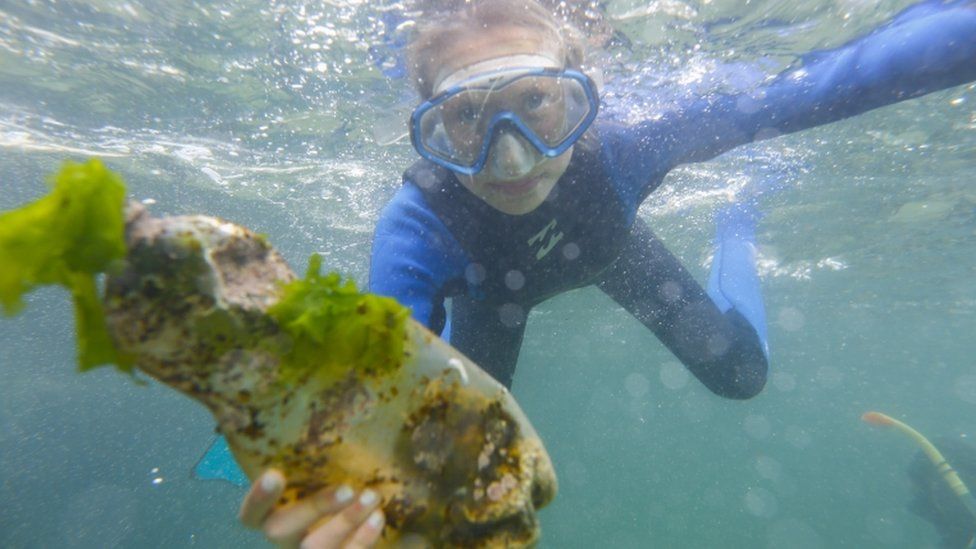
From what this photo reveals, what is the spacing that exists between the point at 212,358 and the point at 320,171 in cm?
1361

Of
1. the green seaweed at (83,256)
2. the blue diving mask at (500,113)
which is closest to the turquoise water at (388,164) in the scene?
the green seaweed at (83,256)

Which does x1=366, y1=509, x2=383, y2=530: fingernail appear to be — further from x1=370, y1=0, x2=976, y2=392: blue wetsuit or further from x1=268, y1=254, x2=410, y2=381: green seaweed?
x1=370, y1=0, x2=976, y2=392: blue wetsuit

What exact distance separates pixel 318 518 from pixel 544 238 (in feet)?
14.5

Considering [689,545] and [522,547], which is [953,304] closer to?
[689,545]

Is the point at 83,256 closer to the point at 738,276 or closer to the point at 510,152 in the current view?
the point at 510,152

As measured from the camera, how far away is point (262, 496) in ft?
5.41

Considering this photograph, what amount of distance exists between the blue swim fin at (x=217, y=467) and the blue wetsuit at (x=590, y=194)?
1906mm

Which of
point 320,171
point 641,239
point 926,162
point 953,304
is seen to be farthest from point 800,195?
point 953,304

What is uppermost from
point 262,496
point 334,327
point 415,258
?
point 334,327

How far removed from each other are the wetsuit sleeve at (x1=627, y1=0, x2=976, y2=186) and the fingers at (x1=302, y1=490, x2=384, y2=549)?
538cm

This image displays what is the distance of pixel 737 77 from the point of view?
1005 centimetres

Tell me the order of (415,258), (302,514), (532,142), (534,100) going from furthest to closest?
(415,258) < (534,100) < (532,142) < (302,514)

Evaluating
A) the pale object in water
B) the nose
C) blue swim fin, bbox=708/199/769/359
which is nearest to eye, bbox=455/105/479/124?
the nose

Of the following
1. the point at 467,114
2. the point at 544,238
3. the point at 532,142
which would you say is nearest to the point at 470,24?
the point at 467,114
